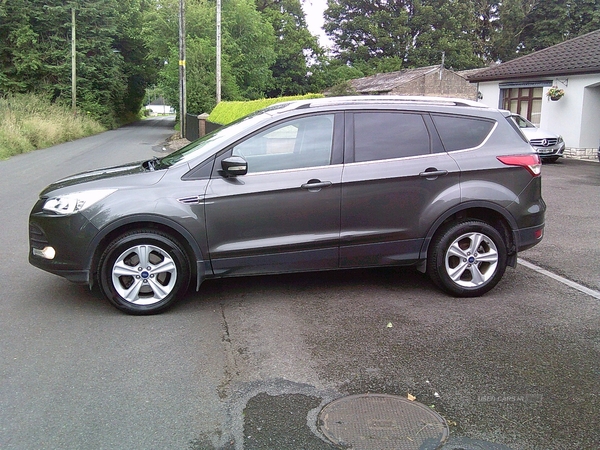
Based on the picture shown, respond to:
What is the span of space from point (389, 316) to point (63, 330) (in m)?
2.72

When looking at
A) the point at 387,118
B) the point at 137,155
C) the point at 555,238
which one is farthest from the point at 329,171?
the point at 137,155

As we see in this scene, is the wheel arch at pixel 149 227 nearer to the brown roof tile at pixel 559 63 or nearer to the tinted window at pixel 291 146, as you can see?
the tinted window at pixel 291 146

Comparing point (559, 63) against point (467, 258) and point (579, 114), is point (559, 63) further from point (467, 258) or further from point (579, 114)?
point (467, 258)

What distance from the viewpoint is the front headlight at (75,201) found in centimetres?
520

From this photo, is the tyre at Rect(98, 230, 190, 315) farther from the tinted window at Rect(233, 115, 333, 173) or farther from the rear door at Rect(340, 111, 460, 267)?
the rear door at Rect(340, 111, 460, 267)

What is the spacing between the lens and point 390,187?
5.57 meters

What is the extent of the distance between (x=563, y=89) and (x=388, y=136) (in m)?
18.5

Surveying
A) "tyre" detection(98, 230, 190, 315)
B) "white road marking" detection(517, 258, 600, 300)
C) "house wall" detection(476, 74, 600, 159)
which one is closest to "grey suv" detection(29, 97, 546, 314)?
"tyre" detection(98, 230, 190, 315)

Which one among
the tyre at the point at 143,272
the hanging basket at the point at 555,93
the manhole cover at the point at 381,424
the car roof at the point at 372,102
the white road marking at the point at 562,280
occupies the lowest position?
the manhole cover at the point at 381,424

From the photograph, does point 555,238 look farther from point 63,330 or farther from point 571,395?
point 63,330

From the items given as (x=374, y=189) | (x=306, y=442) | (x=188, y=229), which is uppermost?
(x=374, y=189)

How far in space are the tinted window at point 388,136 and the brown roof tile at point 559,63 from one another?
1700 centimetres

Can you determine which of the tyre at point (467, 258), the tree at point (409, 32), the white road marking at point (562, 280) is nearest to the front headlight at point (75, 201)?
the tyre at point (467, 258)

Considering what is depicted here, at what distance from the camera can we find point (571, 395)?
12.8ft
